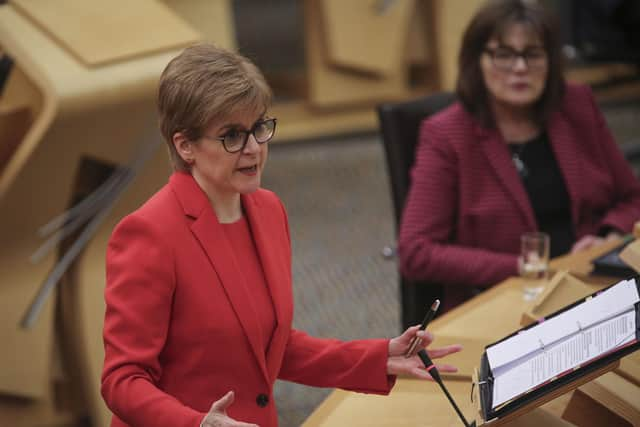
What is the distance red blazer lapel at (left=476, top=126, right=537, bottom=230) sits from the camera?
2.47 meters

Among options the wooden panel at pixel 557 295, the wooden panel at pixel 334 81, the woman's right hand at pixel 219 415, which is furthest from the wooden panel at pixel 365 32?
the woman's right hand at pixel 219 415

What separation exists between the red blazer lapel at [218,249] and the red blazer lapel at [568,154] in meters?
1.32

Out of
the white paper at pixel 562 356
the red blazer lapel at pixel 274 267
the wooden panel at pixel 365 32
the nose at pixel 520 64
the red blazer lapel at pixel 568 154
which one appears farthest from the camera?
the wooden panel at pixel 365 32

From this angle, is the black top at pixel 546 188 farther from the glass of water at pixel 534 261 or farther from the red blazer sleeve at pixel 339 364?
the red blazer sleeve at pixel 339 364

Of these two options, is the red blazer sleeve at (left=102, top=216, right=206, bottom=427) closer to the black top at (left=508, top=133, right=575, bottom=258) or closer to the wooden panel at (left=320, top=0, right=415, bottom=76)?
the black top at (left=508, top=133, right=575, bottom=258)

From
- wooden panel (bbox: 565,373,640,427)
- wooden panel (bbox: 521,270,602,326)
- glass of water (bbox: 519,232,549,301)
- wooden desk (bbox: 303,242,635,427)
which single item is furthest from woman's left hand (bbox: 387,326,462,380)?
glass of water (bbox: 519,232,549,301)

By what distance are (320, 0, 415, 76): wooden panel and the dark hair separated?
9.48 ft

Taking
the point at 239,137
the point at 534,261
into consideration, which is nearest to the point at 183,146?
the point at 239,137

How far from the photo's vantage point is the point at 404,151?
2615 millimetres

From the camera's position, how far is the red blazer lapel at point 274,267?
4.88 feet

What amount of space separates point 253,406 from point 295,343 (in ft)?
0.49

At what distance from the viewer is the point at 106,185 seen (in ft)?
8.77

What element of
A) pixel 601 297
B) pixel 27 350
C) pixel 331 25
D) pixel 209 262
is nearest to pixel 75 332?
pixel 27 350

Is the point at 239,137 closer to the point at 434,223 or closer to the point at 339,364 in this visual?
the point at 339,364
